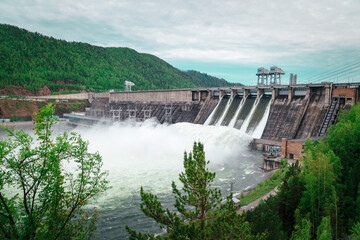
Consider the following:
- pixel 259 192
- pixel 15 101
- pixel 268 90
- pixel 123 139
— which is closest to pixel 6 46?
pixel 15 101

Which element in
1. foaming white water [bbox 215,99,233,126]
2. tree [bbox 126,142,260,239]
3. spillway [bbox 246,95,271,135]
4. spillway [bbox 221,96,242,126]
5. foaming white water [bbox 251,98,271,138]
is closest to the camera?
tree [bbox 126,142,260,239]

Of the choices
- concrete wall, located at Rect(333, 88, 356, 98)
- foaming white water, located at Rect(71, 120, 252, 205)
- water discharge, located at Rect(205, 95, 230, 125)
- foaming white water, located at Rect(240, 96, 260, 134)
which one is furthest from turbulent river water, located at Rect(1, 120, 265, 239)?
concrete wall, located at Rect(333, 88, 356, 98)

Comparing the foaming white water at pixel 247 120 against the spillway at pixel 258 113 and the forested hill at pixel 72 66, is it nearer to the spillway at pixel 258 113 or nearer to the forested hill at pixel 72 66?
the spillway at pixel 258 113

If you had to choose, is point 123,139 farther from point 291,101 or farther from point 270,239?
point 270,239

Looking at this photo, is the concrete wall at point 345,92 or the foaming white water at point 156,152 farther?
the concrete wall at point 345,92

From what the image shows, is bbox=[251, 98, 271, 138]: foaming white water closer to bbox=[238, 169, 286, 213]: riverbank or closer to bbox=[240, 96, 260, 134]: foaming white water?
bbox=[240, 96, 260, 134]: foaming white water

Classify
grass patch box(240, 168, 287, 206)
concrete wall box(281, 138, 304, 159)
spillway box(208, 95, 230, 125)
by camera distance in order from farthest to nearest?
1. spillway box(208, 95, 230, 125)
2. concrete wall box(281, 138, 304, 159)
3. grass patch box(240, 168, 287, 206)

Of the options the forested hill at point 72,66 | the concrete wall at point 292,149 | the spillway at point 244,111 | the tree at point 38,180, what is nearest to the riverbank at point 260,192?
the concrete wall at point 292,149
